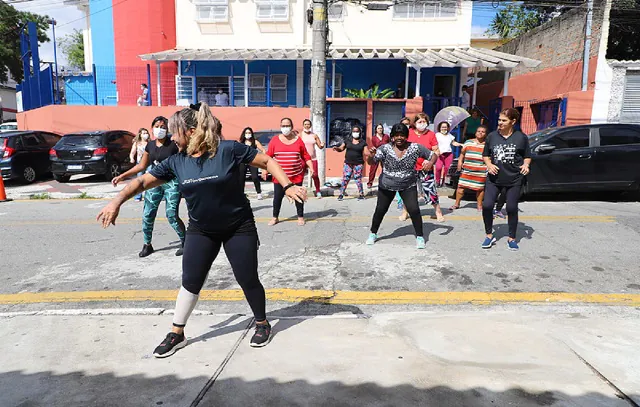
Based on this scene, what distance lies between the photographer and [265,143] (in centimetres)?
1330

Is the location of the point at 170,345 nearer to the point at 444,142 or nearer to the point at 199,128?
the point at 199,128

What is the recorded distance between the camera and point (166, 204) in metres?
5.91

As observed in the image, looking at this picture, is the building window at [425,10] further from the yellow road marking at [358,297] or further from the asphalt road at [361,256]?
the yellow road marking at [358,297]

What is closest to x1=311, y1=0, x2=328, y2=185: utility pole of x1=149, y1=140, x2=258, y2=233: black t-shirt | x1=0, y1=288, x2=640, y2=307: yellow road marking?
x1=0, y1=288, x2=640, y2=307: yellow road marking

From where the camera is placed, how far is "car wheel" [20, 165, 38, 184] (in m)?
13.8

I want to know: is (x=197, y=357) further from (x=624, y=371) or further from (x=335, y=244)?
(x=335, y=244)

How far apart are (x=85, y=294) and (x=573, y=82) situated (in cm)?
1623

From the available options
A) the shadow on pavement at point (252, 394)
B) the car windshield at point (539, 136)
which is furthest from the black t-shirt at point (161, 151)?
the car windshield at point (539, 136)

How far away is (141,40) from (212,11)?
12.1 ft

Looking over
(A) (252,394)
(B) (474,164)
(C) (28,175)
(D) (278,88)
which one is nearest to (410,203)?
(B) (474,164)

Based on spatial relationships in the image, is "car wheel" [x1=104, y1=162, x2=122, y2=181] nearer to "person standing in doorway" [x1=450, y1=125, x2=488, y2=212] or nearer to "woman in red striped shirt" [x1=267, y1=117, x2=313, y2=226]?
"woman in red striped shirt" [x1=267, y1=117, x2=313, y2=226]

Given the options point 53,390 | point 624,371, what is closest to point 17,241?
point 53,390

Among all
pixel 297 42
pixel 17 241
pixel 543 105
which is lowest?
pixel 17 241

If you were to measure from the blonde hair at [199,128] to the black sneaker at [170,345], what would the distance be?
1290mm
